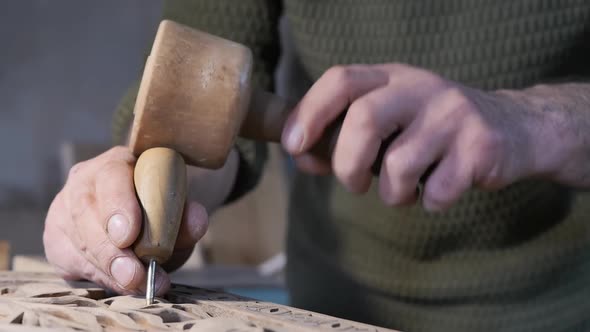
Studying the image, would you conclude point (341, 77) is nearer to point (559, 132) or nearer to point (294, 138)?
point (294, 138)

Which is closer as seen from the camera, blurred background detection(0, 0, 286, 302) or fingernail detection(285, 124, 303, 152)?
fingernail detection(285, 124, 303, 152)

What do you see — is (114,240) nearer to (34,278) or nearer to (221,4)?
(34,278)

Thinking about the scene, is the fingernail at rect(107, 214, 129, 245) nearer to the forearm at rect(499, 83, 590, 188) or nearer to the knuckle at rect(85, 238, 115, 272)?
the knuckle at rect(85, 238, 115, 272)

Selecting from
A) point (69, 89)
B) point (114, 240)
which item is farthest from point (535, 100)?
point (69, 89)

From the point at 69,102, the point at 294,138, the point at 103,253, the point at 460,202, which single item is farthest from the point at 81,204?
the point at 69,102

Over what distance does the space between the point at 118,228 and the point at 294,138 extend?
16 centimetres

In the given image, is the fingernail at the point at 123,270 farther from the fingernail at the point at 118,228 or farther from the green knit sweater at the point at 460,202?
the green knit sweater at the point at 460,202

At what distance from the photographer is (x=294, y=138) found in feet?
1.94

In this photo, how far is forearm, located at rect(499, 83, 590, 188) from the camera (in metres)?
0.61

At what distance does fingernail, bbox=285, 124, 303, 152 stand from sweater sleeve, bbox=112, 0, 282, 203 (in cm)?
29

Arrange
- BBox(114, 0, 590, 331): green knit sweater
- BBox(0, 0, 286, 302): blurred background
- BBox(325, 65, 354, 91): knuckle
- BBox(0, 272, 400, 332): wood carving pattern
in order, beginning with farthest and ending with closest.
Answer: BBox(0, 0, 286, 302): blurred background → BBox(114, 0, 590, 331): green knit sweater → BBox(325, 65, 354, 91): knuckle → BBox(0, 272, 400, 332): wood carving pattern

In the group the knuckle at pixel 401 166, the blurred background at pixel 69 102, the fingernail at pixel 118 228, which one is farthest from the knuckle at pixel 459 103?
the blurred background at pixel 69 102

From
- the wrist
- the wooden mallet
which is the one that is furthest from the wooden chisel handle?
the wrist

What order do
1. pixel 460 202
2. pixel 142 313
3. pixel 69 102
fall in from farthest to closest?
pixel 69 102 → pixel 460 202 → pixel 142 313
